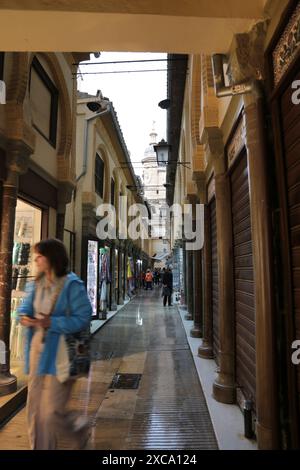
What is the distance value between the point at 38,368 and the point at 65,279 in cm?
68

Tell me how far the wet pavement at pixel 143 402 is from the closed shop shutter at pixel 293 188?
176cm

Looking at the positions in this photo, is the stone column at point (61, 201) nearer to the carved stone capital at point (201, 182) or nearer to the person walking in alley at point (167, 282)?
the carved stone capital at point (201, 182)

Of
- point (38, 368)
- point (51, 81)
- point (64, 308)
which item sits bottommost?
point (38, 368)

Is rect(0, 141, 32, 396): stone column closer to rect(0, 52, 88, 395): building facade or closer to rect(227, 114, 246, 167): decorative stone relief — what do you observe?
rect(0, 52, 88, 395): building facade

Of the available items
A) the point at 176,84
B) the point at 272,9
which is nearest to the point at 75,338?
the point at 272,9

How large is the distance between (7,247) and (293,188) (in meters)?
3.82

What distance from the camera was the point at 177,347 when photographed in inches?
329

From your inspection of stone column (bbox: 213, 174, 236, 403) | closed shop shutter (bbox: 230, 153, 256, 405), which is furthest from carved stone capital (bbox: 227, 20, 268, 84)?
stone column (bbox: 213, 174, 236, 403)

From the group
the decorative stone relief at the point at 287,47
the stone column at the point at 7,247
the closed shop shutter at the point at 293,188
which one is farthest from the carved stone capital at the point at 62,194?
the closed shop shutter at the point at 293,188

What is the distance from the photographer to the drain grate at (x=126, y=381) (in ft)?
18.7

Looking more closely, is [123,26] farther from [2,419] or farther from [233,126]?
[2,419]

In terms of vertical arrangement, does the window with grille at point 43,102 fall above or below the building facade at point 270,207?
above

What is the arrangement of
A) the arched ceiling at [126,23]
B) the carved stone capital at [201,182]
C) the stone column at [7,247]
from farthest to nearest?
the carved stone capital at [201,182] → the stone column at [7,247] → the arched ceiling at [126,23]

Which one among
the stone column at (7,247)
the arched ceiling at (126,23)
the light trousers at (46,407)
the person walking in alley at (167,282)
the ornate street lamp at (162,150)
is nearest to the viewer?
the light trousers at (46,407)
